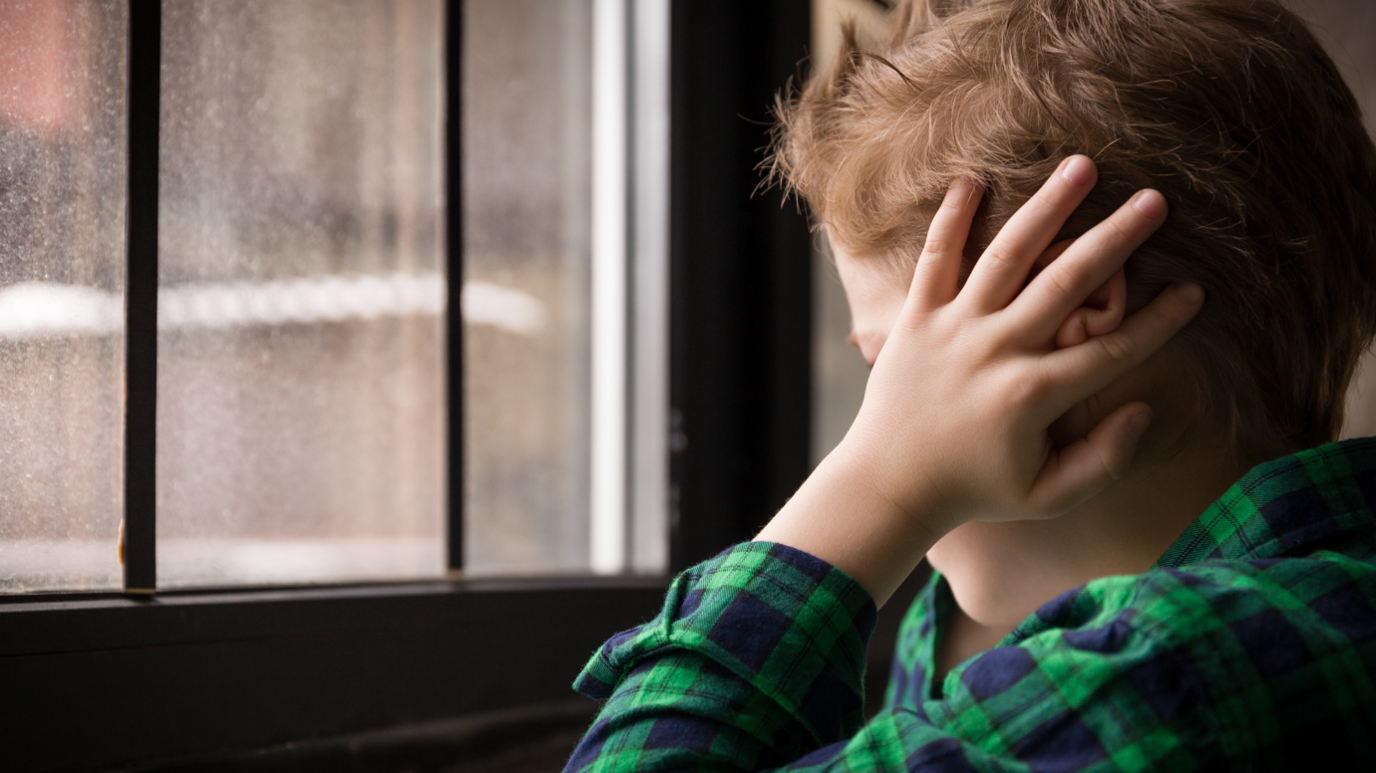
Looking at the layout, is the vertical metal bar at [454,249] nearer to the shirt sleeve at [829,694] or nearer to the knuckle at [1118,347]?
the shirt sleeve at [829,694]

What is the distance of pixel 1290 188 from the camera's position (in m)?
0.54

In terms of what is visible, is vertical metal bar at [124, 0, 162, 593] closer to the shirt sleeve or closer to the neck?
the shirt sleeve

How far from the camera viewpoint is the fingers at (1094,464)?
0.50 m

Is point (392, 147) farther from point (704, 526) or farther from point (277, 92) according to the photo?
point (704, 526)

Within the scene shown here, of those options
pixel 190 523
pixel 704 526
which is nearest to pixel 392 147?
pixel 190 523

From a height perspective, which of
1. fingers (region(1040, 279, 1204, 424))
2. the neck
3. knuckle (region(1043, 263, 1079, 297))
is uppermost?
knuckle (region(1043, 263, 1079, 297))

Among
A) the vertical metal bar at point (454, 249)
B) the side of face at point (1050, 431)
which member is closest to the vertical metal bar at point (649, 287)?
the vertical metal bar at point (454, 249)

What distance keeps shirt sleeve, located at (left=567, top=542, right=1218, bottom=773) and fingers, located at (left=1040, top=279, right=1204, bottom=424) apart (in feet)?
0.41

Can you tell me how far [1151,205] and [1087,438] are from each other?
13 cm

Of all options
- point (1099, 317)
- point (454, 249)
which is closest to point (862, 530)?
point (1099, 317)

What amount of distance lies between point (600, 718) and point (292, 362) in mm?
369

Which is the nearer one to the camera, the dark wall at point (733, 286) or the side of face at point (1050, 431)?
the side of face at point (1050, 431)

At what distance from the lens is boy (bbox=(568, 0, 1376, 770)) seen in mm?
413

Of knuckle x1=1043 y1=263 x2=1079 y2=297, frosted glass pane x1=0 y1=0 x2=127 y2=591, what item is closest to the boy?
Answer: knuckle x1=1043 y1=263 x2=1079 y2=297
